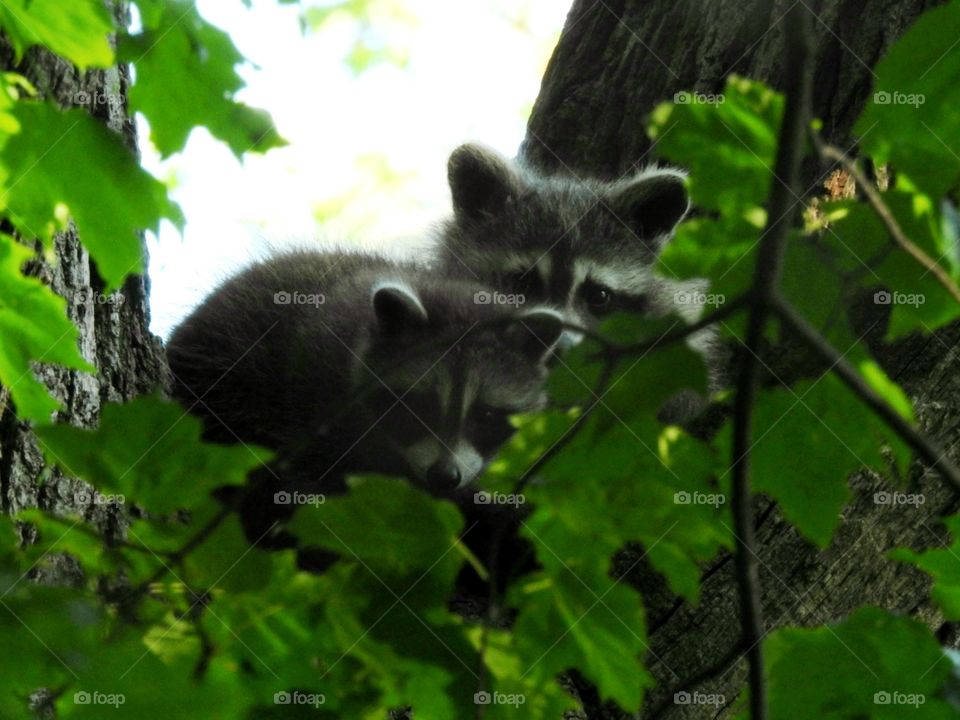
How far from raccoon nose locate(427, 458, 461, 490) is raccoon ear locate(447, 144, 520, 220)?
2.10 m

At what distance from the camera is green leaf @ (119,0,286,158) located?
2117 mm

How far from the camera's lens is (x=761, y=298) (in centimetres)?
130

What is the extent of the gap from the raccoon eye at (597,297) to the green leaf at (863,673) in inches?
125

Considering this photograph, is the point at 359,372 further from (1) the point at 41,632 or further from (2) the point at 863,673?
(1) the point at 41,632

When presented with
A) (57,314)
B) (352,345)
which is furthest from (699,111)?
(352,345)

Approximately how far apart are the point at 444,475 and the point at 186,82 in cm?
155

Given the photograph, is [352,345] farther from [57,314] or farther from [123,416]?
[123,416]

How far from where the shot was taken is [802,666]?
1641mm

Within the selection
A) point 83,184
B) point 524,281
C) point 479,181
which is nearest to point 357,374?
point 524,281

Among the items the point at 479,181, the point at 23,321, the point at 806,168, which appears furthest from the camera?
the point at 479,181

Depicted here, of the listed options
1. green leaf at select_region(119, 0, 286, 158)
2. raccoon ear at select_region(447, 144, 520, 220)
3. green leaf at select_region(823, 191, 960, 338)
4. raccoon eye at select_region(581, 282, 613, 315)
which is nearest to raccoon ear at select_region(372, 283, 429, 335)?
raccoon eye at select_region(581, 282, 613, 315)

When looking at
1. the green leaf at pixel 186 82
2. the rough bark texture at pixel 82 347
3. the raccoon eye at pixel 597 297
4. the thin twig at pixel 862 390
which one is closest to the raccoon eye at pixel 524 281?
the raccoon eye at pixel 597 297

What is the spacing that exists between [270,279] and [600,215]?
153 centimetres

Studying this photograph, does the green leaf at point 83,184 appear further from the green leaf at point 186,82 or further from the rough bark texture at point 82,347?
the rough bark texture at point 82,347
